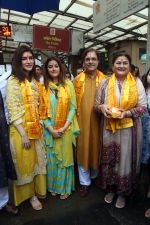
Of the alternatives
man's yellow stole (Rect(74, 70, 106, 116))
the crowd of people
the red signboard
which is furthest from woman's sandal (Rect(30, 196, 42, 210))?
the red signboard

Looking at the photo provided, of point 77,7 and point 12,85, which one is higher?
Result: point 77,7

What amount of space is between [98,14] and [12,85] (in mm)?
3914

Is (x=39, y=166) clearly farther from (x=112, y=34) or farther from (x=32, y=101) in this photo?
(x=112, y=34)

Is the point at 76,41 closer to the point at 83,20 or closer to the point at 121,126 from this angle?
the point at 83,20

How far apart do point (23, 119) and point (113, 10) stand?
11.3ft

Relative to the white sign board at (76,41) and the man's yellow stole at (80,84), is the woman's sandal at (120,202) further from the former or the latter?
the white sign board at (76,41)

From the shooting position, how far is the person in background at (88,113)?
3223 millimetres

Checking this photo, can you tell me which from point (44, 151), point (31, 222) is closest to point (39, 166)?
point (44, 151)

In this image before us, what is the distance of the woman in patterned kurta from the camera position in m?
3.05

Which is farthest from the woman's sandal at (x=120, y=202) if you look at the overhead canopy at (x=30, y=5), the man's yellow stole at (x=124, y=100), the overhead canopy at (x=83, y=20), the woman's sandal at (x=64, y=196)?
the overhead canopy at (x=83, y=20)

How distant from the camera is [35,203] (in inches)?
120

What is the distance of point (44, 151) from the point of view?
305 centimetres

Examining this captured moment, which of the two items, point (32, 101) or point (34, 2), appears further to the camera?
point (34, 2)

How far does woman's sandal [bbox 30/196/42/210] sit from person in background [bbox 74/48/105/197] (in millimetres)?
566
